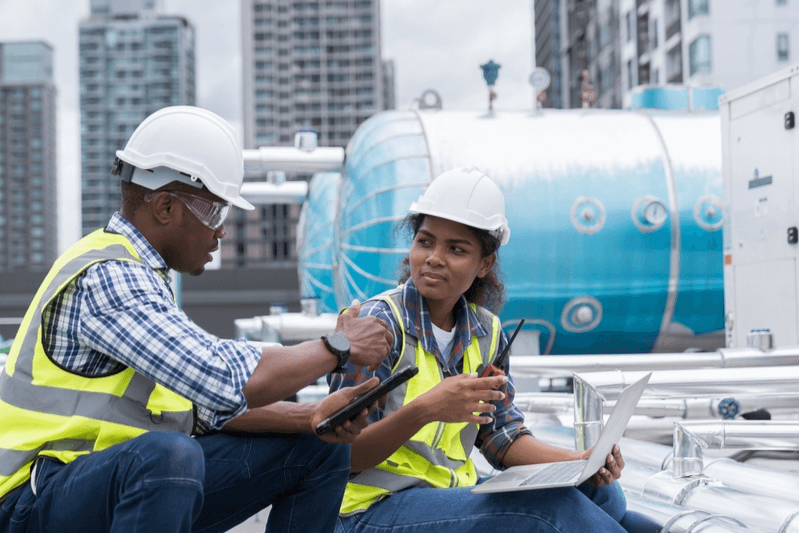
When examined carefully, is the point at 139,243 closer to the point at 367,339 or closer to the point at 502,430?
the point at 367,339

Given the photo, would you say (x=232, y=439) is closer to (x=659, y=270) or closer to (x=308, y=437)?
(x=308, y=437)

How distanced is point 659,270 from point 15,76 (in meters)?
159

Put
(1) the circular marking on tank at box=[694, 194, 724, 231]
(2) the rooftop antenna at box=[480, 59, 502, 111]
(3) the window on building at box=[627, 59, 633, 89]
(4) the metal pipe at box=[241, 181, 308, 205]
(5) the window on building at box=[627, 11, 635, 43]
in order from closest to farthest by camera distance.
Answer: (1) the circular marking on tank at box=[694, 194, 724, 231] → (2) the rooftop antenna at box=[480, 59, 502, 111] → (4) the metal pipe at box=[241, 181, 308, 205] → (5) the window on building at box=[627, 11, 635, 43] → (3) the window on building at box=[627, 59, 633, 89]

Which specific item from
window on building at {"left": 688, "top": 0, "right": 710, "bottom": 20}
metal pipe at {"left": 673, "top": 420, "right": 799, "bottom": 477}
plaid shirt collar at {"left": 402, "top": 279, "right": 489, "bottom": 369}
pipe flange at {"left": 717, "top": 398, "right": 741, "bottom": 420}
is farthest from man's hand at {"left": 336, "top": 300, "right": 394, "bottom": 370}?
window on building at {"left": 688, "top": 0, "right": 710, "bottom": 20}

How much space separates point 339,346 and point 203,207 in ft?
1.53

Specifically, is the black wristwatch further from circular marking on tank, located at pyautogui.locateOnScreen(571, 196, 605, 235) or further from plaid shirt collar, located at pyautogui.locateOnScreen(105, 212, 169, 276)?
circular marking on tank, located at pyautogui.locateOnScreen(571, 196, 605, 235)

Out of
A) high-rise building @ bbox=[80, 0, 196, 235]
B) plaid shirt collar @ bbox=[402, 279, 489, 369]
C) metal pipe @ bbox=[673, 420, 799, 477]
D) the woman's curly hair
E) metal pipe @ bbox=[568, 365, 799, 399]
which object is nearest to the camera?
plaid shirt collar @ bbox=[402, 279, 489, 369]

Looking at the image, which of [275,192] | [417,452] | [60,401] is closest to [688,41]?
[275,192]

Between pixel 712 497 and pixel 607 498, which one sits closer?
pixel 607 498

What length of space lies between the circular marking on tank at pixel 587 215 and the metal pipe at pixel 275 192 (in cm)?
692

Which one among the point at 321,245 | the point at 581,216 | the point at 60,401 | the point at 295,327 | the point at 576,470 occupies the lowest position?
the point at 295,327

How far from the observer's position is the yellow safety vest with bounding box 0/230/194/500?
1820mm

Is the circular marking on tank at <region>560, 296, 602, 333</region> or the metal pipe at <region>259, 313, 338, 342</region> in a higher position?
the circular marking on tank at <region>560, 296, 602, 333</region>

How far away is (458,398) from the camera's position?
82.4 inches
